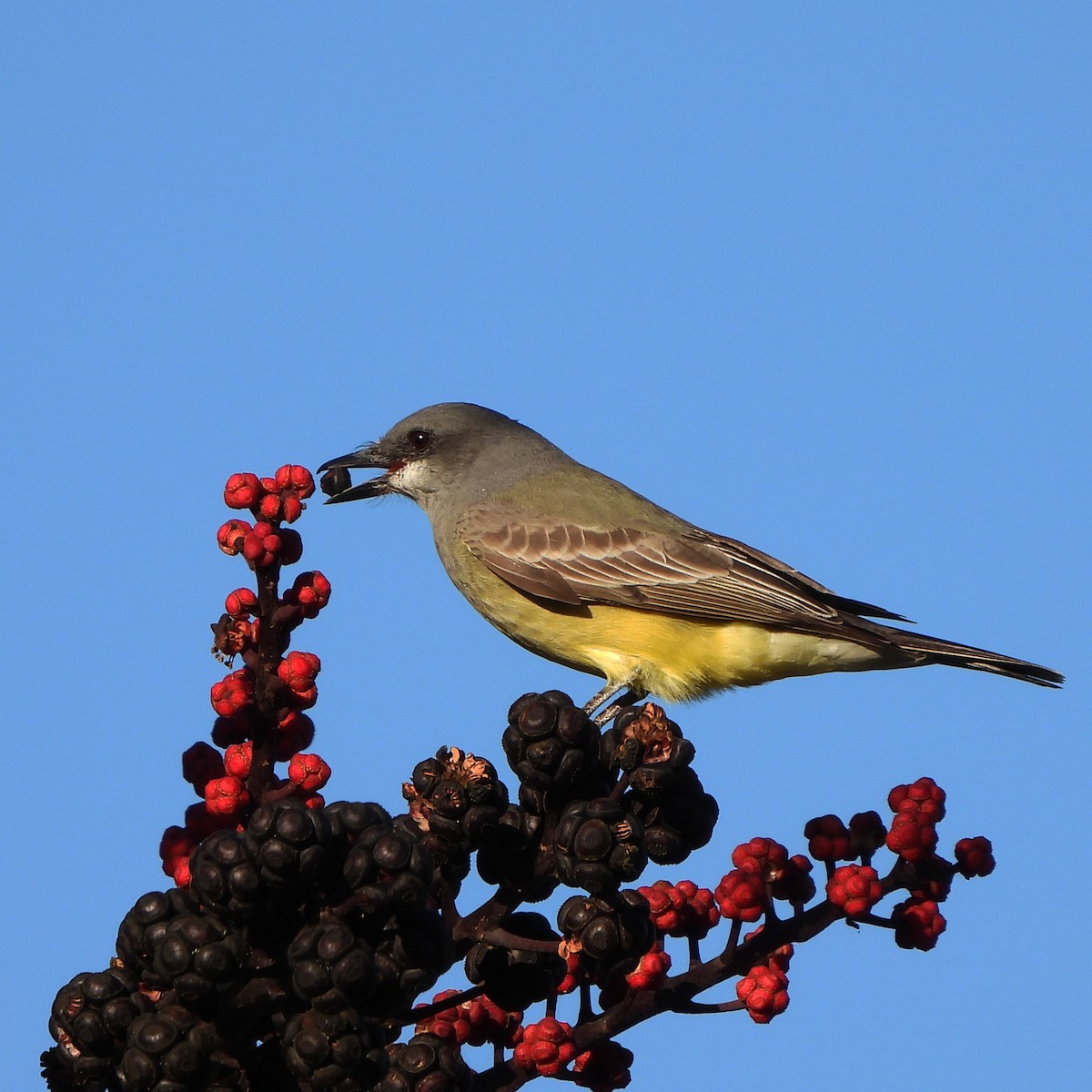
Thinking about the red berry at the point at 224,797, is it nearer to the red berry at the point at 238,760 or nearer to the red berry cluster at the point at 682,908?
the red berry at the point at 238,760

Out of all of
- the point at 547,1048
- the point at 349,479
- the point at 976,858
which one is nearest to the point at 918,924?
the point at 976,858

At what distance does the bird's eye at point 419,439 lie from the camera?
37.5ft

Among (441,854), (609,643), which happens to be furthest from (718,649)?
(441,854)

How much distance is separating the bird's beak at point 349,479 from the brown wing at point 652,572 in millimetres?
714

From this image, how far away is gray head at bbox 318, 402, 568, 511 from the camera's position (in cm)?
1131

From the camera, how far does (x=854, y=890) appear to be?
562cm

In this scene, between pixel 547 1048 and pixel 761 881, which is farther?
pixel 761 881

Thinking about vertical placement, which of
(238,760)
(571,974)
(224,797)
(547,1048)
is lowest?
(547,1048)

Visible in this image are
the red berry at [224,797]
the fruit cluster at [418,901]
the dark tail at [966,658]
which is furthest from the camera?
the dark tail at [966,658]

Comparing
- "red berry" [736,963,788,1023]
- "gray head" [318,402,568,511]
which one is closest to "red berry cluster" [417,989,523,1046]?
"red berry" [736,963,788,1023]

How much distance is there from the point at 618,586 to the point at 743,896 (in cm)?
471

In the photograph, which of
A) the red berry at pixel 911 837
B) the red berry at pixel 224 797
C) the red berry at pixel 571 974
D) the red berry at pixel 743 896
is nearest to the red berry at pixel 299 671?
the red berry at pixel 224 797

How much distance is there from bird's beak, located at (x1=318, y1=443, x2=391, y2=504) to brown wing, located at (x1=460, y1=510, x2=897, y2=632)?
2.34 feet

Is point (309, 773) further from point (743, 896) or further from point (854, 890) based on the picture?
point (854, 890)
